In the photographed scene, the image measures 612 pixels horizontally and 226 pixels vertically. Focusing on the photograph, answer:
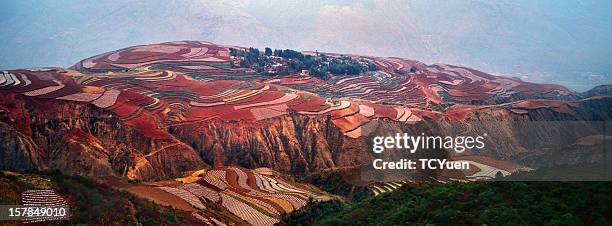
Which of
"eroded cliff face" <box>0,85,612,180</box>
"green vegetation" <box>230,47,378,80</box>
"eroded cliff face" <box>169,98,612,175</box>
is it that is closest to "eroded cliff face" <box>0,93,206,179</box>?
"eroded cliff face" <box>0,85,612,180</box>

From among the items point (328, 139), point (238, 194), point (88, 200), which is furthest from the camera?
point (328, 139)

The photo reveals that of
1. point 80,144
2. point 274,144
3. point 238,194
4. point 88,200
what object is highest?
point 88,200

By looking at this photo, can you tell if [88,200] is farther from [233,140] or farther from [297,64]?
[297,64]

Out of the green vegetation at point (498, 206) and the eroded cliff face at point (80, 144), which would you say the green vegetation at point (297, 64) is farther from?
the green vegetation at point (498, 206)

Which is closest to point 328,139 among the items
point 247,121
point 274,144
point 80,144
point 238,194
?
point 274,144

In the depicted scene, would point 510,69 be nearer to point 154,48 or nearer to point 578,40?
point 578,40

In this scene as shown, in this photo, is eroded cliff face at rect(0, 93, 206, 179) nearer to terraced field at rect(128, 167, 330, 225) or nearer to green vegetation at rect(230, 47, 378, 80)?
terraced field at rect(128, 167, 330, 225)

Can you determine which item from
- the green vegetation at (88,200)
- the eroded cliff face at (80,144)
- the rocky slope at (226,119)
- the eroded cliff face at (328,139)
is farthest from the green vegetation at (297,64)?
the green vegetation at (88,200)
